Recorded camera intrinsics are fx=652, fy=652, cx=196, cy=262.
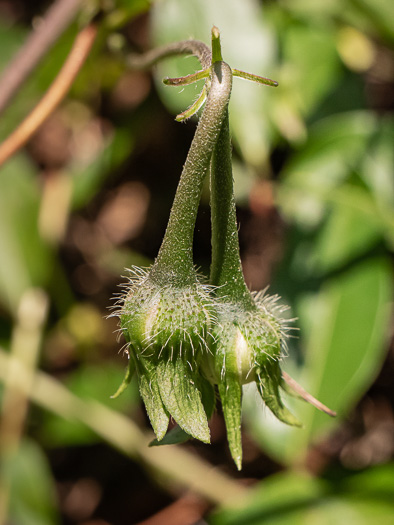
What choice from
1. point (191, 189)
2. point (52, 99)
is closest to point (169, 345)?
point (191, 189)

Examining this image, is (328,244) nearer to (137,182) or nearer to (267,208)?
(267,208)

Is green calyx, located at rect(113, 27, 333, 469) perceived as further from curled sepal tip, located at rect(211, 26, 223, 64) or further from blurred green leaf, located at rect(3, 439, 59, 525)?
blurred green leaf, located at rect(3, 439, 59, 525)

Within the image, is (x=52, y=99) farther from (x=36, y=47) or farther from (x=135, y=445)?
(x=135, y=445)

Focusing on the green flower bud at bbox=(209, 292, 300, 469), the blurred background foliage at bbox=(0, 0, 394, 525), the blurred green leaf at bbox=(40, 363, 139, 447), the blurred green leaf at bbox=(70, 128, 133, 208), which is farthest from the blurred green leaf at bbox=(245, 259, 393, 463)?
the blurred green leaf at bbox=(70, 128, 133, 208)

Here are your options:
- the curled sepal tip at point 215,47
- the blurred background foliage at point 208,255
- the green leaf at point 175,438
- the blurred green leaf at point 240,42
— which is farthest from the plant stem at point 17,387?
the curled sepal tip at point 215,47

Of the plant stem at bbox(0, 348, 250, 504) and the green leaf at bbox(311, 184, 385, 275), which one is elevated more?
the green leaf at bbox(311, 184, 385, 275)

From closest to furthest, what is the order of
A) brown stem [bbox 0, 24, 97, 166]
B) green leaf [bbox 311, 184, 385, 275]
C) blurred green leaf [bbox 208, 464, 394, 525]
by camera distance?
1. brown stem [bbox 0, 24, 97, 166]
2. blurred green leaf [bbox 208, 464, 394, 525]
3. green leaf [bbox 311, 184, 385, 275]

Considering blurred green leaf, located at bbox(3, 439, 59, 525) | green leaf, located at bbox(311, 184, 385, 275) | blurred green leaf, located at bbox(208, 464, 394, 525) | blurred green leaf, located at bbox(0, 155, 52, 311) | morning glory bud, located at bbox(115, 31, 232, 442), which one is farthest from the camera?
blurred green leaf, located at bbox(0, 155, 52, 311)

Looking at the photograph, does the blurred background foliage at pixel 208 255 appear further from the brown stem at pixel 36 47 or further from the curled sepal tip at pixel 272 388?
the curled sepal tip at pixel 272 388
